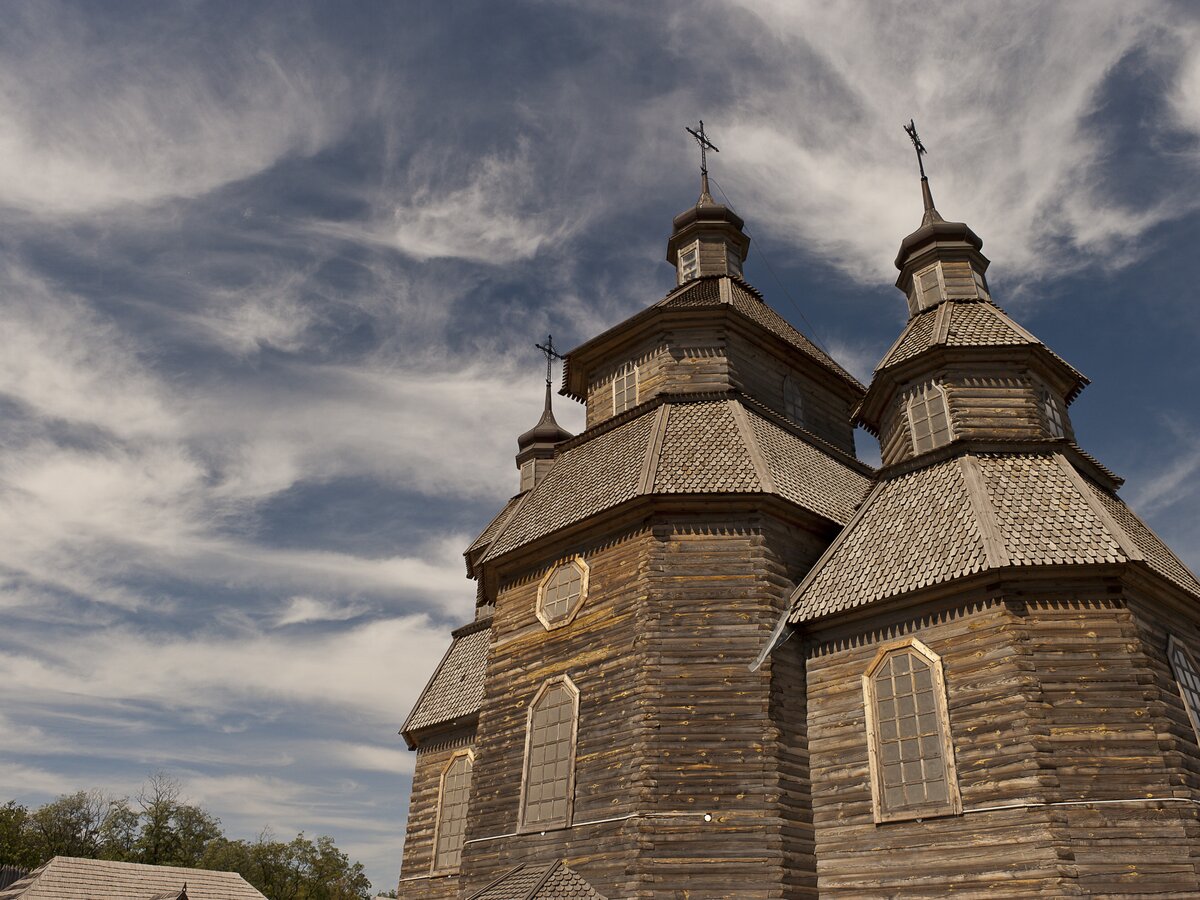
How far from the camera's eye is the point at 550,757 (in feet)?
48.8

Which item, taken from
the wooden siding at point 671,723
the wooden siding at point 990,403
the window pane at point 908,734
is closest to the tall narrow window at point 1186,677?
the window pane at point 908,734

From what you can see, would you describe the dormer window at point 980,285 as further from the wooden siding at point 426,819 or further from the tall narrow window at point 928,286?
the wooden siding at point 426,819

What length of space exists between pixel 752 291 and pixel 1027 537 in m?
11.5

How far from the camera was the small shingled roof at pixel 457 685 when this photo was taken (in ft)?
71.6

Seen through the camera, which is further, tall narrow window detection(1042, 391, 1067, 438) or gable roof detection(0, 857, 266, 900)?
gable roof detection(0, 857, 266, 900)

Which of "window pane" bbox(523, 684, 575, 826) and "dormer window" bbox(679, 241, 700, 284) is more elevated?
"dormer window" bbox(679, 241, 700, 284)

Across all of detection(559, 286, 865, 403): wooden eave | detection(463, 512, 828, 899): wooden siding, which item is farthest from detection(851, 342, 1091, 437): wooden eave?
detection(463, 512, 828, 899): wooden siding

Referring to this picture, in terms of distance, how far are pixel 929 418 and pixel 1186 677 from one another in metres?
5.88

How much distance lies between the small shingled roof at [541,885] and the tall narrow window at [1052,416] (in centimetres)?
1130

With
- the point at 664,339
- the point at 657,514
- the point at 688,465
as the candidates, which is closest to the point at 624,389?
the point at 664,339

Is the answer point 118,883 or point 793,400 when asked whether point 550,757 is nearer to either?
point 793,400

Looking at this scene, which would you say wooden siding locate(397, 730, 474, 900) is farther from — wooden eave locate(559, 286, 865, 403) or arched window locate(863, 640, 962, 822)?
arched window locate(863, 640, 962, 822)

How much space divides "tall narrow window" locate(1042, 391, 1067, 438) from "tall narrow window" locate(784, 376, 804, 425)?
206 inches

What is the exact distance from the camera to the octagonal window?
16.0 m
